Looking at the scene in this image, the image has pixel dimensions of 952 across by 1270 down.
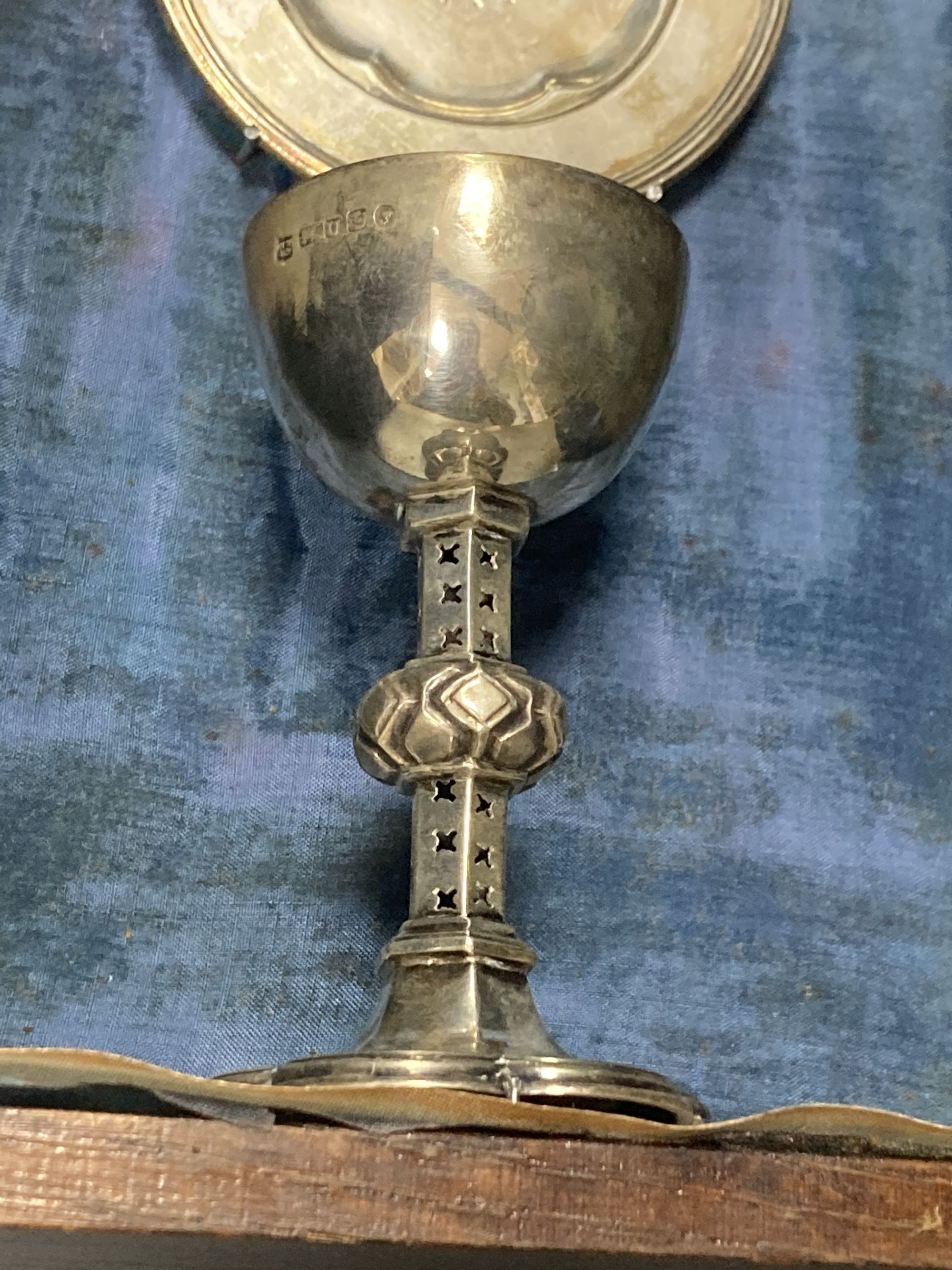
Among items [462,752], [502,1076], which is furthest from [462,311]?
[502,1076]

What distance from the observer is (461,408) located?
0.65 m

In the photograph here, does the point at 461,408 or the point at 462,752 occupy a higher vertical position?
the point at 461,408

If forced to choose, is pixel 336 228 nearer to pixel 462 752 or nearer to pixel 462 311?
pixel 462 311

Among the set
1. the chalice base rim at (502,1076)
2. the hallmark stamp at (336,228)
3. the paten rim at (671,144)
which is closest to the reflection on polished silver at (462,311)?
the hallmark stamp at (336,228)

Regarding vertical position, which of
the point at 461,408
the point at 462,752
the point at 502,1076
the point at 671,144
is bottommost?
the point at 502,1076

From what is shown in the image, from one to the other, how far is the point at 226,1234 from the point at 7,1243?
0.29ft

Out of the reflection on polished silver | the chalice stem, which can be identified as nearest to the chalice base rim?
the chalice stem

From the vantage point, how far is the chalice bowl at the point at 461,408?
633mm

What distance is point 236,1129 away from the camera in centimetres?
42

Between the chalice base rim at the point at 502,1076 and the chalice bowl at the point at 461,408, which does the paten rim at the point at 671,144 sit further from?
the chalice base rim at the point at 502,1076

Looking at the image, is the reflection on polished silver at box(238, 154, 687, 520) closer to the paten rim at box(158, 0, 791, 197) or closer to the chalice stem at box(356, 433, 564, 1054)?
the chalice stem at box(356, 433, 564, 1054)

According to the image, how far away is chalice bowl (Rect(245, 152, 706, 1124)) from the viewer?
63 centimetres

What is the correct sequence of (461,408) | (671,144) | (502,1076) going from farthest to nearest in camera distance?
(671,144) < (461,408) < (502,1076)

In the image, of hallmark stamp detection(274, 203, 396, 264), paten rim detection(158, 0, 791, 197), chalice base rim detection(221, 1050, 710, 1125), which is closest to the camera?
chalice base rim detection(221, 1050, 710, 1125)
